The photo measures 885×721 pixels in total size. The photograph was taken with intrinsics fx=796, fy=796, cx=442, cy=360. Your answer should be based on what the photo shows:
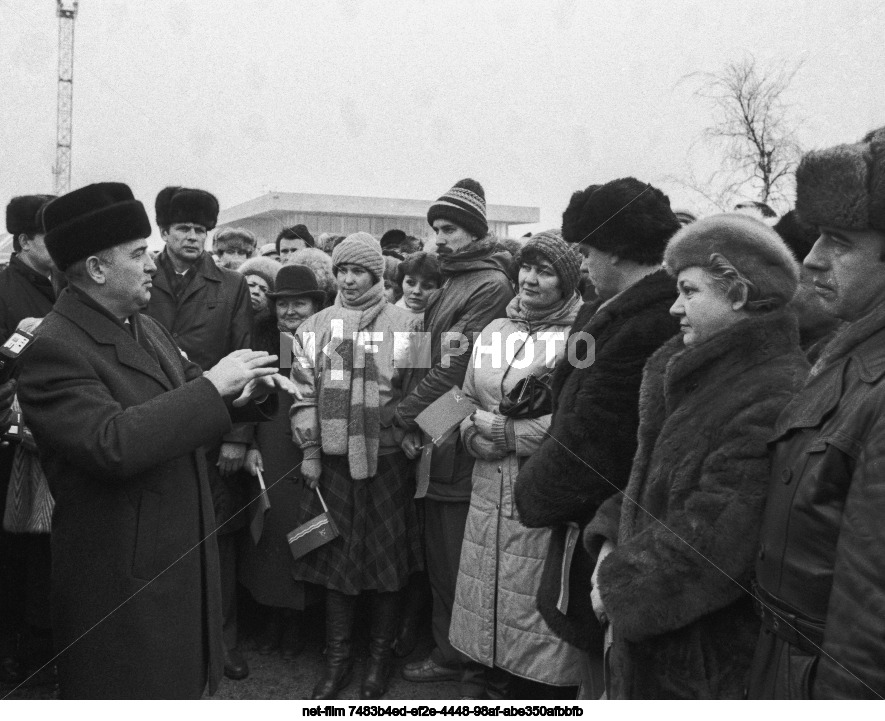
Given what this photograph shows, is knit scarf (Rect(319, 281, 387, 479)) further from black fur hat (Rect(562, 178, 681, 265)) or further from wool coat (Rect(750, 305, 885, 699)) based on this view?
wool coat (Rect(750, 305, 885, 699))

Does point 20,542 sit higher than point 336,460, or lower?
lower

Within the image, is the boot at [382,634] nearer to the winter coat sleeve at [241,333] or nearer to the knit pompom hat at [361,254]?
the winter coat sleeve at [241,333]

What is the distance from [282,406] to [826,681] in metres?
3.07

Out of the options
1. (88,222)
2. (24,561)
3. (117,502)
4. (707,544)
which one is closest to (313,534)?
(24,561)

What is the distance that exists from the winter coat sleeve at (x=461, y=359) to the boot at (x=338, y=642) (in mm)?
898

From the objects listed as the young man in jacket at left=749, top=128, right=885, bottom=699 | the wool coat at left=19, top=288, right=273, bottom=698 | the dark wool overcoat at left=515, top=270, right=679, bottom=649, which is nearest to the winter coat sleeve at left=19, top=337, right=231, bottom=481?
the wool coat at left=19, top=288, right=273, bottom=698

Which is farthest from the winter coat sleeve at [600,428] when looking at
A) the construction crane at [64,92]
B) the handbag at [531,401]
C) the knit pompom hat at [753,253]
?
the construction crane at [64,92]

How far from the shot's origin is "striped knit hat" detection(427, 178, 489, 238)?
3.99 m

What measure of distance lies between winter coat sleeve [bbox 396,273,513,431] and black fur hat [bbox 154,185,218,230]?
136cm

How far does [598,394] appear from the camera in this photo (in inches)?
101

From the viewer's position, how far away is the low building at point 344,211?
12.1 feet

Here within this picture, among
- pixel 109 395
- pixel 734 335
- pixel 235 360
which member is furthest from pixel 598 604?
pixel 109 395
